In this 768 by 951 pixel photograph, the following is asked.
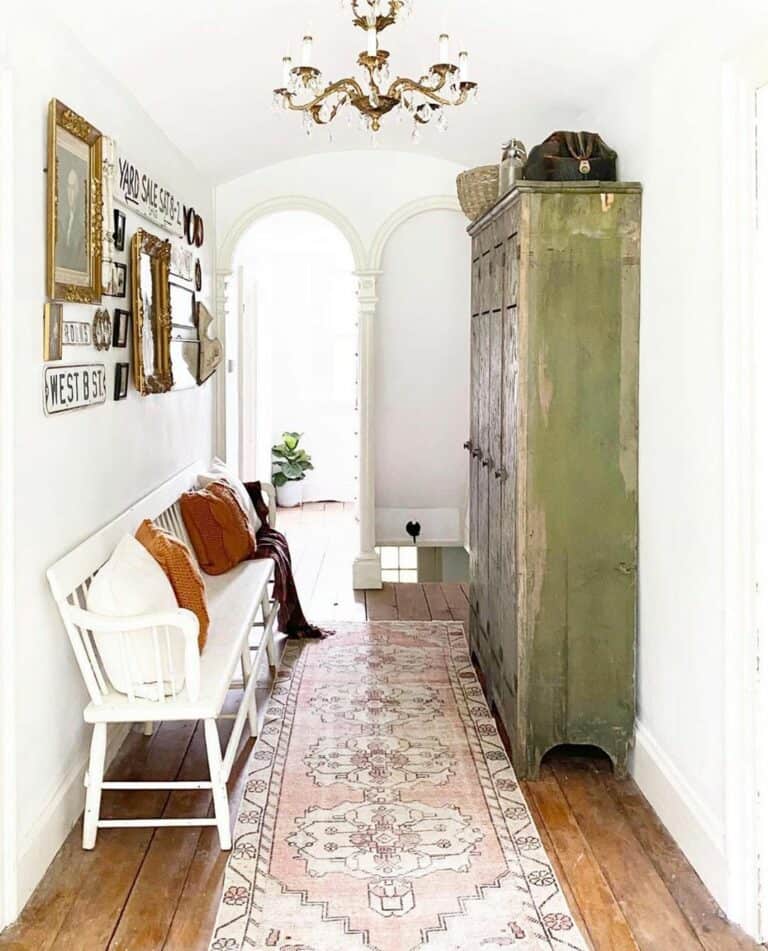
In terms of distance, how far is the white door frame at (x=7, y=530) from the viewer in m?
2.60

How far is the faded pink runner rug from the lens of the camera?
103 inches

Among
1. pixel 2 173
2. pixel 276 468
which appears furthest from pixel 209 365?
pixel 276 468

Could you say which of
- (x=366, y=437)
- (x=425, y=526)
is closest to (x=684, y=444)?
(x=366, y=437)

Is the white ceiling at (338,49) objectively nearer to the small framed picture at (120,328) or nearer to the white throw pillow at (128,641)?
the small framed picture at (120,328)

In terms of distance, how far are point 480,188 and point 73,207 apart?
174 centimetres

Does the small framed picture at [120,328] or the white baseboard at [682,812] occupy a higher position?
the small framed picture at [120,328]

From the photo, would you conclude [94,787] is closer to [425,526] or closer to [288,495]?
[425,526]

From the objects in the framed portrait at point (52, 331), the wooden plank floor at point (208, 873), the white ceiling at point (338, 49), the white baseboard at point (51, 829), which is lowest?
the wooden plank floor at point (208, 873)

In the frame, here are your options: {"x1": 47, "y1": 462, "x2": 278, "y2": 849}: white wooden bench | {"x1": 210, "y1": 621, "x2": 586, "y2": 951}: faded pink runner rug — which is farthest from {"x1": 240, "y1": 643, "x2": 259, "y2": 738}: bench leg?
{"x1": 47, "y1": 462, "x2": 278, "y2": 849}: white wooden bench

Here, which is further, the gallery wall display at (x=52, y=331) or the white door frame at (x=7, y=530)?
the gallery wall display at (x=52, y=331)

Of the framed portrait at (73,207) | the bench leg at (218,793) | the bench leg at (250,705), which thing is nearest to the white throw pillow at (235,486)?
the bench leg at (250,705)

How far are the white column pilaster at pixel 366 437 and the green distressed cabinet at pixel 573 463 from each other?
2718 millimetres

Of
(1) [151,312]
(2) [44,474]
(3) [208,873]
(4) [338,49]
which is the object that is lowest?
(3) [208,873]

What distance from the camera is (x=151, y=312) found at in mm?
4199
